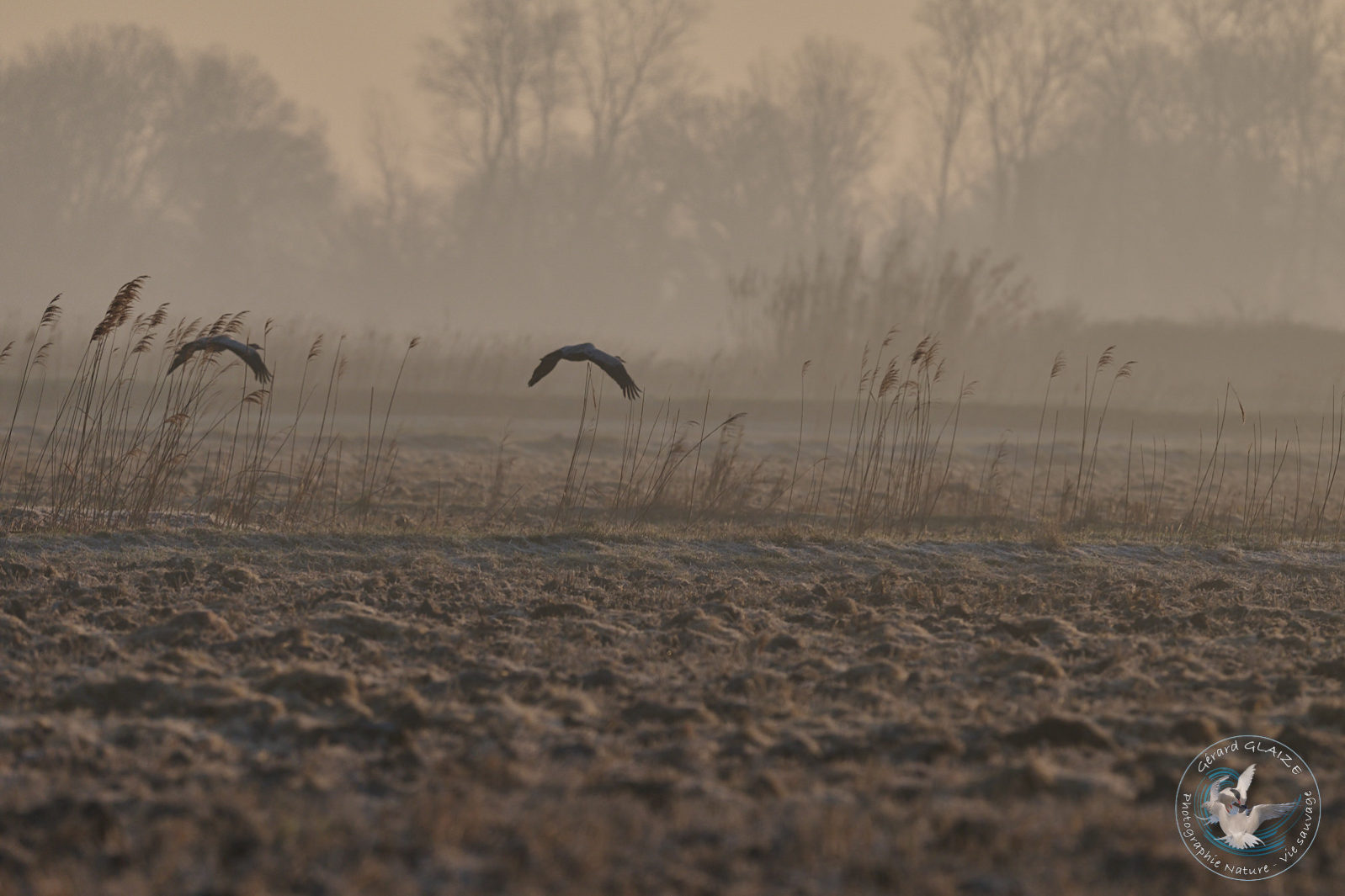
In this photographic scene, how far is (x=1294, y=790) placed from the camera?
3.04 m

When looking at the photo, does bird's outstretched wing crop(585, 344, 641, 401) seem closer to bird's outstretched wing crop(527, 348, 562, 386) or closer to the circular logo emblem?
bird's outstretched wing crop(527, 348, 562, 386)

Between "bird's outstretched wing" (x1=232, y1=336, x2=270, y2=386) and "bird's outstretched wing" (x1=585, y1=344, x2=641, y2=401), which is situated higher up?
"bird's outstretched wing" (x1=585, y1=344, x2=641, y2=401)

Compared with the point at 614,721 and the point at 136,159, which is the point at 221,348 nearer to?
the point at 614,721

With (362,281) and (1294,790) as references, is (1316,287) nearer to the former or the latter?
(362,281)

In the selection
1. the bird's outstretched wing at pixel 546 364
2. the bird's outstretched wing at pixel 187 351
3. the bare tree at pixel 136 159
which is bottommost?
the bird's outstretched wing at pixel 187 351

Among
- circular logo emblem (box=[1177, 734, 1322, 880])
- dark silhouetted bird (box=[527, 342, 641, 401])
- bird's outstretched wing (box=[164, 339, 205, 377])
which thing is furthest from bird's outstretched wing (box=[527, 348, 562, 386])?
circular logo emblem (box=[1177, 734, 1322, 880])

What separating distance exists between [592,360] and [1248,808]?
4.28 metres

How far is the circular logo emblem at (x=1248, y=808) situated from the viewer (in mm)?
2688

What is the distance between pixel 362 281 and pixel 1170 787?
43143 mm

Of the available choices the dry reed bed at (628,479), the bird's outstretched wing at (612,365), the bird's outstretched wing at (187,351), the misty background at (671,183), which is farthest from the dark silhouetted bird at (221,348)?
the misty background at (671,183)

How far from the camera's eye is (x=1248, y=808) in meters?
2.96

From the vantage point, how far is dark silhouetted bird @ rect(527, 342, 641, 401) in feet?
21.2

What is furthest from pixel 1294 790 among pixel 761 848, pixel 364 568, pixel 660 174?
pixel 660 174

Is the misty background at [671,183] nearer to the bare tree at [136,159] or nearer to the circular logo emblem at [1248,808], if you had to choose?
the bare tree at [136,159]
